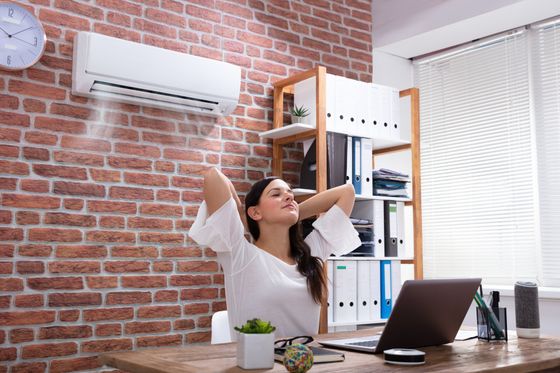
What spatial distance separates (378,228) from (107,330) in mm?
1640

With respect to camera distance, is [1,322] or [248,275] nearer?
[248,275]

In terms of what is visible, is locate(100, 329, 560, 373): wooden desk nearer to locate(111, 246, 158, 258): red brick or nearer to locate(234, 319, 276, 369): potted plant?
Answer: locate(234, 319, 276, 369): potted plant

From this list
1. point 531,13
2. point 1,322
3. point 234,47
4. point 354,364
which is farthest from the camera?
point 531,13

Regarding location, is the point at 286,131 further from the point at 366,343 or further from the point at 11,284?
the point at 366,343

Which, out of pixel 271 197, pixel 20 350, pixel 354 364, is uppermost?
pixel 271 197

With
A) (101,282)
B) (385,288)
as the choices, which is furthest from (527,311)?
(101,282)

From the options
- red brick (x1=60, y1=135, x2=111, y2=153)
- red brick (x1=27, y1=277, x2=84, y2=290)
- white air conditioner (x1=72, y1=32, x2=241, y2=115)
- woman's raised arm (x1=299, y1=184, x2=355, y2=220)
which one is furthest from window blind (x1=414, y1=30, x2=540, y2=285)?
red brick (x1=27, y1=277, x2=84, y2=290)

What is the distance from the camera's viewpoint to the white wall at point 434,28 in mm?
3688

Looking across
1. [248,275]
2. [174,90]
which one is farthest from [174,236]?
[248,275]

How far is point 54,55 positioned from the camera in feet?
9.25

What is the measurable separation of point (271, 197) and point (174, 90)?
3.10 feet

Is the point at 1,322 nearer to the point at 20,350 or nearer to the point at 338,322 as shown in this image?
the point at 20,350

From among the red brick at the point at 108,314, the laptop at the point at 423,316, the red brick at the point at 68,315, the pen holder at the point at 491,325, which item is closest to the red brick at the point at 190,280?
the red brick at the point at 108,314

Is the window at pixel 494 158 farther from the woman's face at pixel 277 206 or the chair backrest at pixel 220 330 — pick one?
the chair backrest at pixel 220 330
